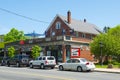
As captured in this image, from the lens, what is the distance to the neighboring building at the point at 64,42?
152 ft

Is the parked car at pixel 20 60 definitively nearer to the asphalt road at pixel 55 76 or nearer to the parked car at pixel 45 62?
the parked car at pixel 45 62

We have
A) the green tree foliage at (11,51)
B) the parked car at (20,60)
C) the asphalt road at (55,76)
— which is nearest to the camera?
the asphalt road at (55,76)

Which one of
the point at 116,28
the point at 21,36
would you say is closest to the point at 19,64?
the point at 116,28

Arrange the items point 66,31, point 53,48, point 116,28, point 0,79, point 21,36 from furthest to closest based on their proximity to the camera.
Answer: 1. point 21,36
2. point 66,31
3. point 116,28
4. point 53,48
5. point 0,79

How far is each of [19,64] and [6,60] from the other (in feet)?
13.1

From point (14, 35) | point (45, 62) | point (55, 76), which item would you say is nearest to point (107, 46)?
point (45, 62)

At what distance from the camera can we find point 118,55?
4788 cm

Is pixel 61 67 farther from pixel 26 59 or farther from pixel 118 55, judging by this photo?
pixel 118 55

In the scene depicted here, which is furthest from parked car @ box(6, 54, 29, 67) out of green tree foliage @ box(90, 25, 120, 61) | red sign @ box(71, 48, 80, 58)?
green tree foliage @ box(90, 25, 120, 61)

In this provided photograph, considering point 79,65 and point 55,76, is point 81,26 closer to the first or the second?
point 79,65

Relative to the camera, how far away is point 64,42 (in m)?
45.3

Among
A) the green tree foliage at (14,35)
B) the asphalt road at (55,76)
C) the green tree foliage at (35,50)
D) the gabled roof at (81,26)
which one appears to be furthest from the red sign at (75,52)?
the green tree foliage at (14,35)

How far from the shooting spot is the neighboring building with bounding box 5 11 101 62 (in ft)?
152

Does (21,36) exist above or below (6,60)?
above
